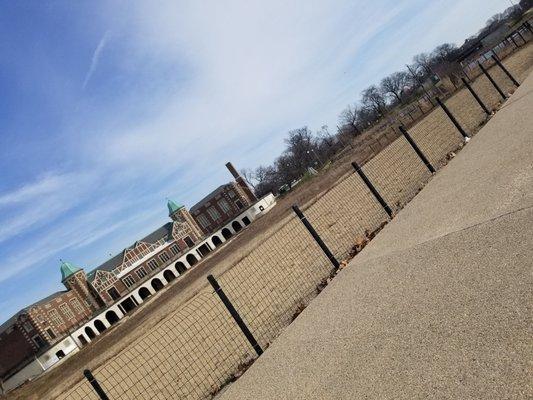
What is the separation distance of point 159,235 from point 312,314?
267 ft

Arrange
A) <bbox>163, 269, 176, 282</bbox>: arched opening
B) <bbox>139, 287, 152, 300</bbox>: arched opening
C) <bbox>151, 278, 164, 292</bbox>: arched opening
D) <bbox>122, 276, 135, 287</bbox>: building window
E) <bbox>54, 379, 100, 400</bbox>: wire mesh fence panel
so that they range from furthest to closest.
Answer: <bbox>122, 276, 135, 287</bbox>: building window < <bbox>163, 269, 176, 282</bbox>: arched opening < <bbox>151, 278, 164, 292</bbox>: arched opening < <bbox>139, 287, 152, 300</bbox>: arched opening < <bbox>54, 379, 100, 400</bbox>: wire mesh fence panel

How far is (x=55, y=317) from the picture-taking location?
65250 mm

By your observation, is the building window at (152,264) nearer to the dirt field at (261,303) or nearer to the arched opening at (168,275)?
the arched opening at (168,275)

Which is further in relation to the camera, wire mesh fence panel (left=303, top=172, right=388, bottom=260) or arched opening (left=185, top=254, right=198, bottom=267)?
arched opening (left=185, top=254, right=198, bottom=267)

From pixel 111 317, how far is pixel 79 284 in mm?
11580

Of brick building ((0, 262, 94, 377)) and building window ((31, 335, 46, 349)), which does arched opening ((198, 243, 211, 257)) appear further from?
building window ((31, 335, 46, 349))

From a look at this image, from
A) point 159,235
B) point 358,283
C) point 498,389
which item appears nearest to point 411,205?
point 358,283

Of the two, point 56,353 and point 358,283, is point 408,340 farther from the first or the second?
point 56,353

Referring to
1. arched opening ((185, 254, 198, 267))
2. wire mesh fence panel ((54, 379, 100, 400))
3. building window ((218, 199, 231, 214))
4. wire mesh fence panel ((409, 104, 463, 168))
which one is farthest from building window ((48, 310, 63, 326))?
wire mesh fence panel ((409, 104, 463, 168))

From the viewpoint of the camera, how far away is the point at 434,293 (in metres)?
5.10

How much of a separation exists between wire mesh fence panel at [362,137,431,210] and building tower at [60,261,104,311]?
65.9m

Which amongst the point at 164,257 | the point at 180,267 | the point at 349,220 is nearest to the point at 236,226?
the point at 180,267

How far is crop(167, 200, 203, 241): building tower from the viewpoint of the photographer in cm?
8631

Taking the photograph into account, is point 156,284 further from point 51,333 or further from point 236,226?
point 236,226
